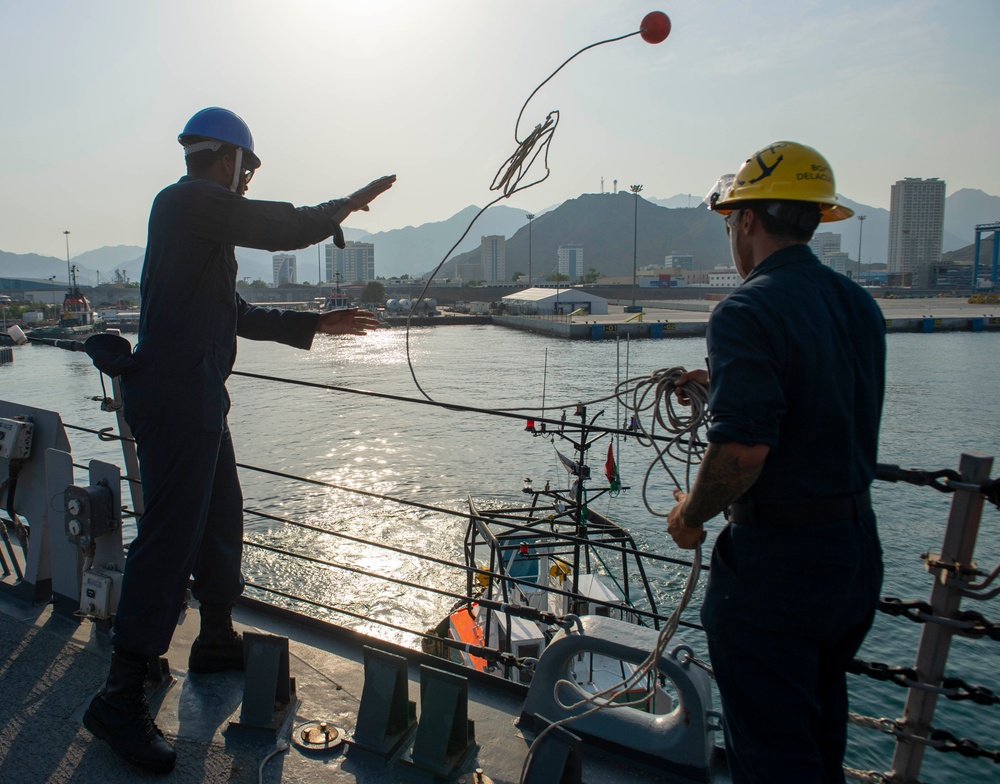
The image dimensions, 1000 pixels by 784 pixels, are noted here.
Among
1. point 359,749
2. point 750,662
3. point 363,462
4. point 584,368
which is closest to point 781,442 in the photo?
point 750,662

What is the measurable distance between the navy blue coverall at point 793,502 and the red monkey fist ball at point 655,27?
1242mm

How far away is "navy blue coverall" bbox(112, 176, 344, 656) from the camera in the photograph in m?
2.21

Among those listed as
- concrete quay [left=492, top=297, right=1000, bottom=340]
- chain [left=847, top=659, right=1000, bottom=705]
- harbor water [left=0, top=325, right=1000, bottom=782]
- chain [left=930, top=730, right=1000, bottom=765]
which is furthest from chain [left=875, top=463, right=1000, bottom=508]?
concrete quay [left=492, top=297, right=1000, bottom=340]

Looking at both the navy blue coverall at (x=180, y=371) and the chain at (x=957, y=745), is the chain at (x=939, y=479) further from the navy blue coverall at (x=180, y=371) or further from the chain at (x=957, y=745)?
the navy blue coverall at (x=180, y=371)

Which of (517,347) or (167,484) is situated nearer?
(167,484)

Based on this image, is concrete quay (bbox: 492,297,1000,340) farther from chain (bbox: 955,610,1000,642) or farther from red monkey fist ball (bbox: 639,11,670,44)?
chain (bbox: 955,610,1000,642)

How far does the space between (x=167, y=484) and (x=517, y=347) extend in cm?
5154

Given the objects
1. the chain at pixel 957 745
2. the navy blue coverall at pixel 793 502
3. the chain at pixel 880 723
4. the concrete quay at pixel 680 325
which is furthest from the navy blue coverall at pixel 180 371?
the concrete quay at pixel 680 325

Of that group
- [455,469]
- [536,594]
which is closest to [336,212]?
[536,594]

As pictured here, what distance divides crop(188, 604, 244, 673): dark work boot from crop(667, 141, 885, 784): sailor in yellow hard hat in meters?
1.88

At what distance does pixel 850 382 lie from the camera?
1.54 m

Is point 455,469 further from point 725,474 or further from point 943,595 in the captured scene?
point 725,474

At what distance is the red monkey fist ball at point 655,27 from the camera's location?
8.16 feet

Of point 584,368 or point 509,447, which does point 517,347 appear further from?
point 509,447
